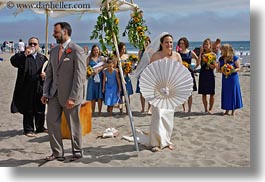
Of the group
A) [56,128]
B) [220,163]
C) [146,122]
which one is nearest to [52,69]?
[56,128]

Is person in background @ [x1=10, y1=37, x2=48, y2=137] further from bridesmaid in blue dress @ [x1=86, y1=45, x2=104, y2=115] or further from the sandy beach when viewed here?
bridesmaid in blue dress @ [x1=86, y1=45, x2=104, y2=115]

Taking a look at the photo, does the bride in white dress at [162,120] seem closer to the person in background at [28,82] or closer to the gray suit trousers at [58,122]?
the gray suit trousers at [58,122]

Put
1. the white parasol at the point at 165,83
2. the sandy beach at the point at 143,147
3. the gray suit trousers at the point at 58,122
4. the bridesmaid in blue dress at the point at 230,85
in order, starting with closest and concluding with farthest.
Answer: the gray suit trousers at the point at 58,122, the sandy beach at the point at 143,147, the white parasol at the point at 165,83, the bridesmaid in blue dress at the point at 230,85

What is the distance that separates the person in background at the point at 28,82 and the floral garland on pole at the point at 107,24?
126 centimetres

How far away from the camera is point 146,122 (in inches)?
333

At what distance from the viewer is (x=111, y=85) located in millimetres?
8945

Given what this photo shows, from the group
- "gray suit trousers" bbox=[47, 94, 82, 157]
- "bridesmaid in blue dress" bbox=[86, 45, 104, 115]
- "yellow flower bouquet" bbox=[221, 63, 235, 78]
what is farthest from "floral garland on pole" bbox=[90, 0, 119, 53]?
"yellow flower bouquet" bbox=[221, 63, 235, 78]

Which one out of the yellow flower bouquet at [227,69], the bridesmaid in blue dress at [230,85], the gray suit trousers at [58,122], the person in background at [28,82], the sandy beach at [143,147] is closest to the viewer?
the gray suit trousers at [58,122]

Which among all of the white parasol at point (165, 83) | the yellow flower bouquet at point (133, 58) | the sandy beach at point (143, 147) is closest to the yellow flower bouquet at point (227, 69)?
the sandy beach at point (143, 147)

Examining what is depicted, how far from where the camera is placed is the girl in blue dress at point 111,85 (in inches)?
351

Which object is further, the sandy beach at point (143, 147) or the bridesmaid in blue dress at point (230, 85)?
the bridesmaid in blue dress at point (230, 85)

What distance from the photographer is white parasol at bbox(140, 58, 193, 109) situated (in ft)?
20.1

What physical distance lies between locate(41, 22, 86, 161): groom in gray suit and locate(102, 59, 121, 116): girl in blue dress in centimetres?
320

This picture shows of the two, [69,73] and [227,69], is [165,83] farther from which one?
[227,69]
